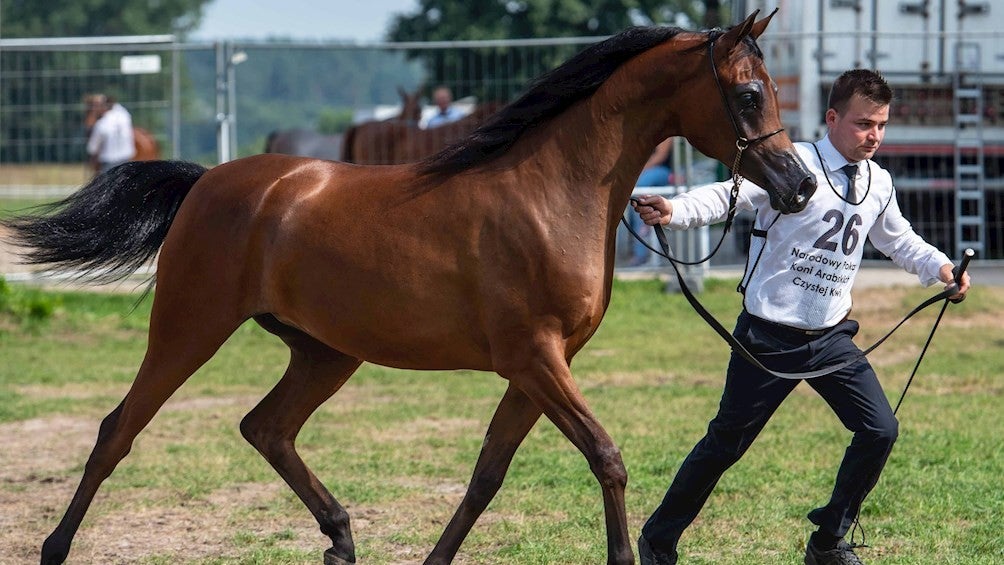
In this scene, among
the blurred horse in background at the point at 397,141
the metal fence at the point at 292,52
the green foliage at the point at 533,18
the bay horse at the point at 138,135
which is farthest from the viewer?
A: the green foliage at the point at 533,18

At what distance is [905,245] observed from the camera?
482 cm

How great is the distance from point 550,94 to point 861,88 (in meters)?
1.07

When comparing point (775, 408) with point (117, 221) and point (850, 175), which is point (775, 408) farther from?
Answer: point (117, 221)

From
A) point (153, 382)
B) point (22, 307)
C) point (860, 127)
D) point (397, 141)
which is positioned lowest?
point (22, 307)

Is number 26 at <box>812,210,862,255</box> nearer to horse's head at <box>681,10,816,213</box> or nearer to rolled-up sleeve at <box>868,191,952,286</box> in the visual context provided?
rolled-up sleeve at <box>868,191,952,286</box>

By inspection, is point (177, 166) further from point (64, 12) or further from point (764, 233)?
point (64, 12)

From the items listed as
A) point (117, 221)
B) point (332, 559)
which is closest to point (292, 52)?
point (117, 221)

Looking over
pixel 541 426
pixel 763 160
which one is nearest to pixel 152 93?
pixel 541 426

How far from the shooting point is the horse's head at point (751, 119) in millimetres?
4312

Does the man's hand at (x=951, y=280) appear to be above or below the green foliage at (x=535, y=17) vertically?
below

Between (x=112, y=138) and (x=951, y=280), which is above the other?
(x=951, y=280)

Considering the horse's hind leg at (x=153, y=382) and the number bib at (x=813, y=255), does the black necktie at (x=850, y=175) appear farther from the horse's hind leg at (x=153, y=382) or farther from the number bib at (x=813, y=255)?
the horse's hind leg at (x=153, y=382)

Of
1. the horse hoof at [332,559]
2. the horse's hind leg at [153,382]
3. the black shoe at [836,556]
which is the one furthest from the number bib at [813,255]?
the horse's hind leg at [153,382]

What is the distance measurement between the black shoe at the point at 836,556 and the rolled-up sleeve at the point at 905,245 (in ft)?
3.35
